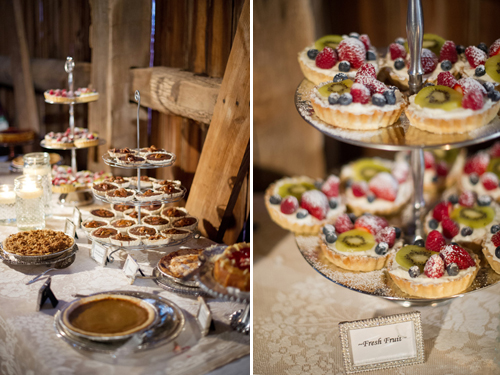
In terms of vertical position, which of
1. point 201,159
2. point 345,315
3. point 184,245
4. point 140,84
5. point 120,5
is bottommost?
point 345,315

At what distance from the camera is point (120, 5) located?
1.88 m

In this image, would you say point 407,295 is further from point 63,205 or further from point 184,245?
point 63,205

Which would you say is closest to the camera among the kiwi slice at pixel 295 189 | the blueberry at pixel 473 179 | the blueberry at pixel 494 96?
the blueberry at pixel 494 96

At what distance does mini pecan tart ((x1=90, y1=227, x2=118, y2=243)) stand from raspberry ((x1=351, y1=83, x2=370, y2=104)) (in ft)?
2.86

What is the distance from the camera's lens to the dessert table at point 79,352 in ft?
3.70

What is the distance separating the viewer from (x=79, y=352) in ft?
3.76

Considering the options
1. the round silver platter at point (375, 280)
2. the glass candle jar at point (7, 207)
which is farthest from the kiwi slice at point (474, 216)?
the glass candle jar at point (7, 207)

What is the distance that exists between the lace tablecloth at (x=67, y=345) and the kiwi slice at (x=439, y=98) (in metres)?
0.71

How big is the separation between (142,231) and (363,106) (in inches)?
31.5

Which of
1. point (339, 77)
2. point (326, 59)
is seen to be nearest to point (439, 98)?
point (339, 77)

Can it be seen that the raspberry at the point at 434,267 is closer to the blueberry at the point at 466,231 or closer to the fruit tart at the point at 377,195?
the blueberry at the point at 466,231

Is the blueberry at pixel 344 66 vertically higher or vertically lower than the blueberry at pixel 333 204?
higher

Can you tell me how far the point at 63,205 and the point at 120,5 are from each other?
2.87 feet

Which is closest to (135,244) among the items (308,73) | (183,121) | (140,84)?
(183,121)
